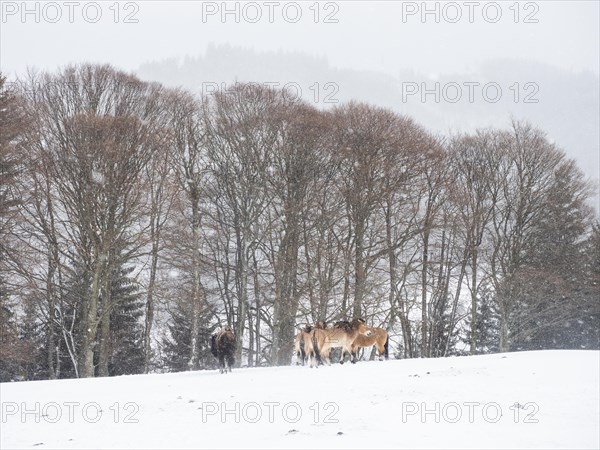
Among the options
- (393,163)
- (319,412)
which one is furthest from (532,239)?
(319,412)

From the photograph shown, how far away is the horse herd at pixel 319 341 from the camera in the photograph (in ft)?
51.8

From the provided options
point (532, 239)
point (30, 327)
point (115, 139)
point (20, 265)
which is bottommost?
point (30, 327)

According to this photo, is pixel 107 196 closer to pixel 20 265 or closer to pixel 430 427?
pixel 20 265

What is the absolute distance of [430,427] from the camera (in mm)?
7250

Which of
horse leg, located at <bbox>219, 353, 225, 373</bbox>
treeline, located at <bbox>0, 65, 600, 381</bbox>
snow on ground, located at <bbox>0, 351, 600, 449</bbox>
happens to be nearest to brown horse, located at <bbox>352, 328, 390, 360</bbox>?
horse leg, located at <bbox>219, 353, 225, 373</bbox>

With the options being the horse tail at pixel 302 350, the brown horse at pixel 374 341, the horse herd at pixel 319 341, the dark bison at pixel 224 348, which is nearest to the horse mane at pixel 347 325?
the horse herd at pixel 319 341

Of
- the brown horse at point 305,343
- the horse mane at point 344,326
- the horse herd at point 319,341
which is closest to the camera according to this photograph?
the horse herd at point 319,341

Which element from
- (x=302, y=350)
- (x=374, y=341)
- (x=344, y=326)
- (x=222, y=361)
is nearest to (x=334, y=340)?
(x=344, y=326)

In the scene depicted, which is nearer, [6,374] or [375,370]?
[375,370]

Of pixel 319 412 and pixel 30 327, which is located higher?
pixel 30 327

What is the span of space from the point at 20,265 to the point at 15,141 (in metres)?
5.68

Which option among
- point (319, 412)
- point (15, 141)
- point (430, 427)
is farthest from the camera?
point (15, 141)

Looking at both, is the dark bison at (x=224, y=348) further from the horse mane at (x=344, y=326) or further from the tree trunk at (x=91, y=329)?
the tree trunk at (x=91, y=329)

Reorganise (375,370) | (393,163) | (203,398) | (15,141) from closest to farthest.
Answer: (203,398) < (375,370) < (15,141) < (393,163)
